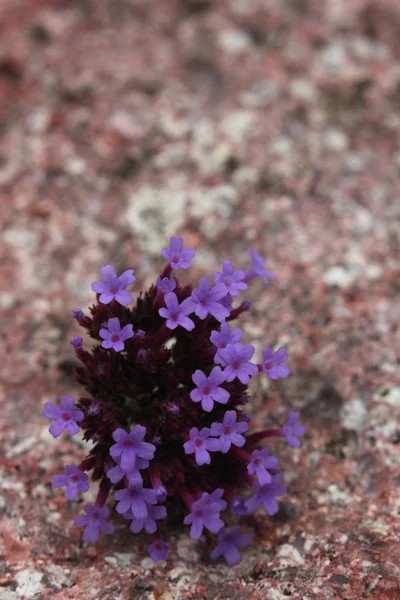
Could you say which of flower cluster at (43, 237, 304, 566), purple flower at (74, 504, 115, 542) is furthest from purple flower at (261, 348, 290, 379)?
purple flower at (74, 504, 115, 542)

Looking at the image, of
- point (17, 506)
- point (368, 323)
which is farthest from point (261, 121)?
point (17, 506)

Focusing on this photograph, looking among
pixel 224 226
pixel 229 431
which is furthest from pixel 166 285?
pixel 224 226

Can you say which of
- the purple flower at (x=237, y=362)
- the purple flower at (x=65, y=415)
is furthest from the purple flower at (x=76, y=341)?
the purple flower at (x=237, y=362)

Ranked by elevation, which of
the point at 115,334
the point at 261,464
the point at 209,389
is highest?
the point at 115,334

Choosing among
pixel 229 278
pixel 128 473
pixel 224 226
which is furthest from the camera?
pixel 224 226

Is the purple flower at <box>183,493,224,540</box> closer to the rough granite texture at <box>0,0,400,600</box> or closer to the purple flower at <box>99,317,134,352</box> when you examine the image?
the rough granite texture at <box>0,0,400,600</box>

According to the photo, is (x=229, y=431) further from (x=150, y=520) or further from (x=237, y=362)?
(x=150, y=520)

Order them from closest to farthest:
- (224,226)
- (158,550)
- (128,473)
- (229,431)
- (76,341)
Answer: (128,473)
(229,431)
(158,550)
(76,341)
(224,226)
